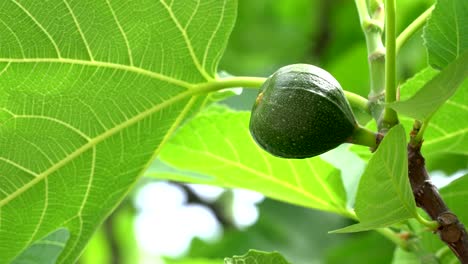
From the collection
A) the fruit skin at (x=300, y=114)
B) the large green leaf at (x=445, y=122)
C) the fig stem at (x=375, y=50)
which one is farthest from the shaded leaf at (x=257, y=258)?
the large green leaf at (x=445, y=122)

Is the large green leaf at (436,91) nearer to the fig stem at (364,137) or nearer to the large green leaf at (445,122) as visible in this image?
the fig stem at (364,137)

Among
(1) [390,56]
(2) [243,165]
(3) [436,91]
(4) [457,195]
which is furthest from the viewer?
(2) [243,165]

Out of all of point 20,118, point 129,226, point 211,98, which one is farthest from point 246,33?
point 20,118

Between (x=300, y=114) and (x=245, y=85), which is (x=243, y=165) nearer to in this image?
(x=245, y=85)

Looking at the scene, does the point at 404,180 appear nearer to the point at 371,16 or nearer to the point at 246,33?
the point at 371,16

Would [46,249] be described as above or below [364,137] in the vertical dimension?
below

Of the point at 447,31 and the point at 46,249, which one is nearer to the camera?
the point at 447,31

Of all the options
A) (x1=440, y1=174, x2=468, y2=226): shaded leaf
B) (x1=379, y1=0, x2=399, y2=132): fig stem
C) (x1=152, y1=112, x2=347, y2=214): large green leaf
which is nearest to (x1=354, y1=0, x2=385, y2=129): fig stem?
(x1=379, y1=0, x2=399, y2=132): fig stem

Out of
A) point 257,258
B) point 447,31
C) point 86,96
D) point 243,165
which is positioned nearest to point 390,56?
point 447,31
